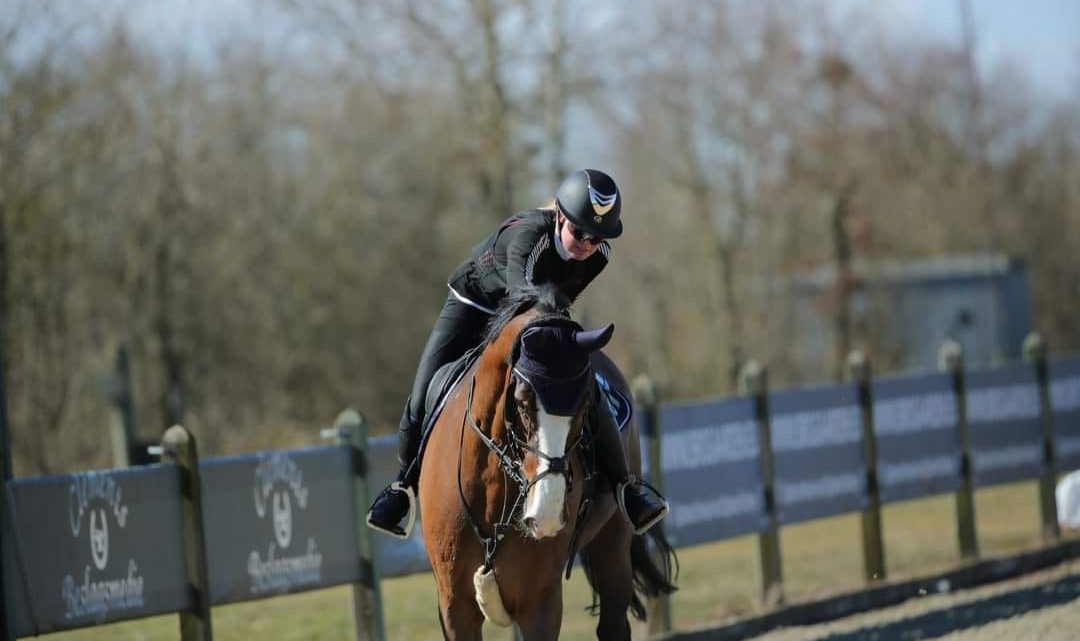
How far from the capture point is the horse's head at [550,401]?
5.31 m

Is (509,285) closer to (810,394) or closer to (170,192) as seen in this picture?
(810,394)

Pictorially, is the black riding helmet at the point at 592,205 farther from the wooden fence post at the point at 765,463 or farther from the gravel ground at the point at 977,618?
the wooden fence post at the point at 765,463

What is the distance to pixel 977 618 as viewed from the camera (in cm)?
1005

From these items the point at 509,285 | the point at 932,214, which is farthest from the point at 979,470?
the point at 932,214

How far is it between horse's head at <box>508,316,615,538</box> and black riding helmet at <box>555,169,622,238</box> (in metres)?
0.67

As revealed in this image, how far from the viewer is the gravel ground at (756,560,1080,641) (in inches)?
357

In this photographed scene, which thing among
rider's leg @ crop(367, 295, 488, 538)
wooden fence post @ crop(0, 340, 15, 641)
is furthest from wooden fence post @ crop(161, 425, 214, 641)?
rider's leg @ crop(367, 295, 488, 538)

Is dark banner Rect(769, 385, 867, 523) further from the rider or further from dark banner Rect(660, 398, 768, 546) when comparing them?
the rider

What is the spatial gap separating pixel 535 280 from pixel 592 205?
421mm

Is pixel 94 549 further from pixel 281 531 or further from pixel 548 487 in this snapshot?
pixel 548 487

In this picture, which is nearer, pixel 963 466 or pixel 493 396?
pixel 493 396

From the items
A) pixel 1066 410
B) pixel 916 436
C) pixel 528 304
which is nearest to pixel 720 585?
pixel 916 436

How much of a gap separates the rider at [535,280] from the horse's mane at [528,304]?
8cm

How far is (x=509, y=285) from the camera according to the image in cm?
598
